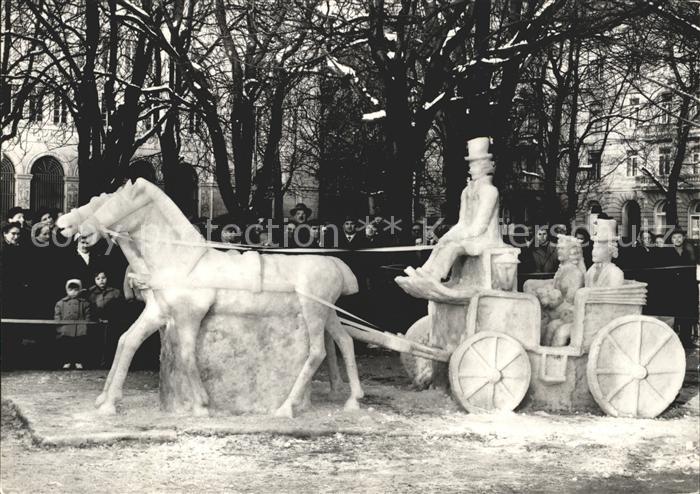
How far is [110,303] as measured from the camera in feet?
40.4

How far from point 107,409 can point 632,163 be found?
96.6 ft

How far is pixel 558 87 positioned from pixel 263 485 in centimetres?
1933

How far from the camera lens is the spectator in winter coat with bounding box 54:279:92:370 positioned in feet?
40.1

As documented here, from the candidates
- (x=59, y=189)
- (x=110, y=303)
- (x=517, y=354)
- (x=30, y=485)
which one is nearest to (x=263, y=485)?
(x=30, y=485)

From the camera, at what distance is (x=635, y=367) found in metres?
9.71

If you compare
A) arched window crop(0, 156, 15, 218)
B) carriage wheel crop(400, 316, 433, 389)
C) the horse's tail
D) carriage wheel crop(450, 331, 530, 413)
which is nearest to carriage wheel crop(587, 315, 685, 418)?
carriage wheel crop(450, 331, 530, 413)

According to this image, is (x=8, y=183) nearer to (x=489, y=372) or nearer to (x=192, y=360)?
(x=192, y=360)

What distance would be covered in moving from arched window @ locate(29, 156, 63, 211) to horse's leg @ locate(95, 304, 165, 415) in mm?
35278

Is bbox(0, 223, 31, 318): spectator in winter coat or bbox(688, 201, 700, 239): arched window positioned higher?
bbox(688, 201, 700, 239): arched window

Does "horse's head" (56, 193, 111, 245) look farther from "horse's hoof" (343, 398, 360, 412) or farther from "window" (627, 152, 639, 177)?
"window" (627, 152, 639, 177)

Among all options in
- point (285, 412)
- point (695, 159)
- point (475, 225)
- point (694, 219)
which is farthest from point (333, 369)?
point (694, 219)

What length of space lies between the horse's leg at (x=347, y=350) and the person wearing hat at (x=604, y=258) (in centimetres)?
237

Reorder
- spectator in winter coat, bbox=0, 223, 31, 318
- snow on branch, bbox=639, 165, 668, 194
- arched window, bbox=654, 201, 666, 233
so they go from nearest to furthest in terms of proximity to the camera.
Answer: spectator in winter coat, bbox=0, 223, 31, 318 → snow on branch, bbox=639, 165, 668, 194 → arched window, bbox=654, 201, 666, 233

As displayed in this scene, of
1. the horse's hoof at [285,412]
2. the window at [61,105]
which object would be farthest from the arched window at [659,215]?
the horse's hoof at [285,412]
